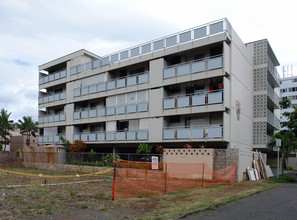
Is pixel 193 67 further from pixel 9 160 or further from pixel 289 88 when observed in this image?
pixel 289 88

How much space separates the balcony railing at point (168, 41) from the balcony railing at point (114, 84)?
2.18 meters

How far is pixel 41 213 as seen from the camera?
848 cm

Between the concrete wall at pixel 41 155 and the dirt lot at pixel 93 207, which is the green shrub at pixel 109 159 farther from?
the dirt lot at pixel 93 207

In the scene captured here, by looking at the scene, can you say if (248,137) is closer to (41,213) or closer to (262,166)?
(262,166)

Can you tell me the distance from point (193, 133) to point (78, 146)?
14.0 m

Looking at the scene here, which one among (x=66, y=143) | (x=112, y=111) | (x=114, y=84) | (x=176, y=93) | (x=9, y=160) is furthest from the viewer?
(x=9, y=160)

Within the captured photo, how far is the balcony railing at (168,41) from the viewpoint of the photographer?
24298 millimetres

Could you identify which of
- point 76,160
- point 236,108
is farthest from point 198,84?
point 76,160

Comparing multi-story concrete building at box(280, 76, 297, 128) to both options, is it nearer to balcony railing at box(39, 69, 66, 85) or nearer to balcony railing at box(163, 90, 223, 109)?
balcony railing at box(39, 69, 66, 85)

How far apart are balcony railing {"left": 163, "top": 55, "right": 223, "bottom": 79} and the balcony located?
3828 millimetres

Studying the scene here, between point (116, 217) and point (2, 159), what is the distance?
3187 centimetres

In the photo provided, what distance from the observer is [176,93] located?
2816 cm

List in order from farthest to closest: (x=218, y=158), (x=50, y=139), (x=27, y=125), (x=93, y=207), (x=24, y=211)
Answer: (x=27, y=125)
(x=50, y=139)
(x=218, y=158)
(x=93, y=207)
(x=24, y=211)

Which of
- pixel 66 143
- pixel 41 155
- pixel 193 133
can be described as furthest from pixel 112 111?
pixel 193 133
